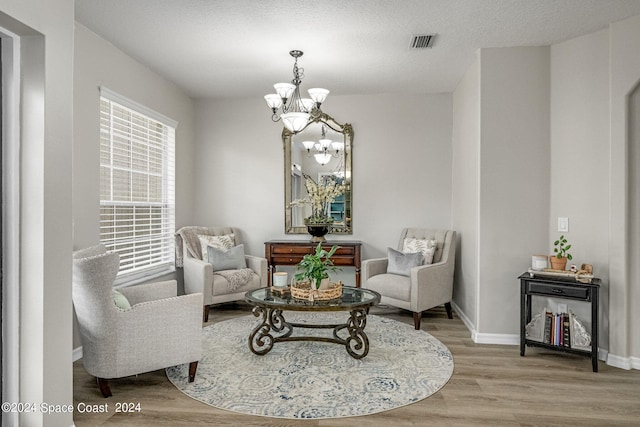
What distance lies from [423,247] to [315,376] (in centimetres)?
236

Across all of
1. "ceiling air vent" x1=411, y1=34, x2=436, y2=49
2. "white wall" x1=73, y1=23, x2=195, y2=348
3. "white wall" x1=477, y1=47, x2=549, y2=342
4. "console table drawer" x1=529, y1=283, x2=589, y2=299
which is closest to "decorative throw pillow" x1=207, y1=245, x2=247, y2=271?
"white wall" x1=73, y1=23, x2=195, y2=348

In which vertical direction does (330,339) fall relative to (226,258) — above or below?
below

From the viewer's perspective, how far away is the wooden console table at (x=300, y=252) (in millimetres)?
5219

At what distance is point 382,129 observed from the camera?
5.61 metres

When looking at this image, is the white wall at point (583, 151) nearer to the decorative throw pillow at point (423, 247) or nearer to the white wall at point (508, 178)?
the white wall at point (508, 178)

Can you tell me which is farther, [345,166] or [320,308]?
[345,166]

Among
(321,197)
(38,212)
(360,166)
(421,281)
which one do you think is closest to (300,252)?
(321,197)

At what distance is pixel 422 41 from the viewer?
3773 mm

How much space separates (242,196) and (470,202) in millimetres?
2964

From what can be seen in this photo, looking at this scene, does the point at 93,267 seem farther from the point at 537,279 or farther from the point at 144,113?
the point at 537,279

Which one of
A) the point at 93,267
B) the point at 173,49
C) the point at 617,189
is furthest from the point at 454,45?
the point at 93,267

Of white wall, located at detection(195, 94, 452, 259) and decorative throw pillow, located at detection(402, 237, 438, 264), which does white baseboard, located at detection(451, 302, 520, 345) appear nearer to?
decorative throw pillow, located at detection(402, 237, 438, 264)

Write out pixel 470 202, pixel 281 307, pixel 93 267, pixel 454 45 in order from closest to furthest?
pixel 93 267 < pixel 281 307 < pixel 454 45 < pixel 470 202

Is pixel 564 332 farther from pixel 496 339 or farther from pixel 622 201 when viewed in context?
pixel 622 201
